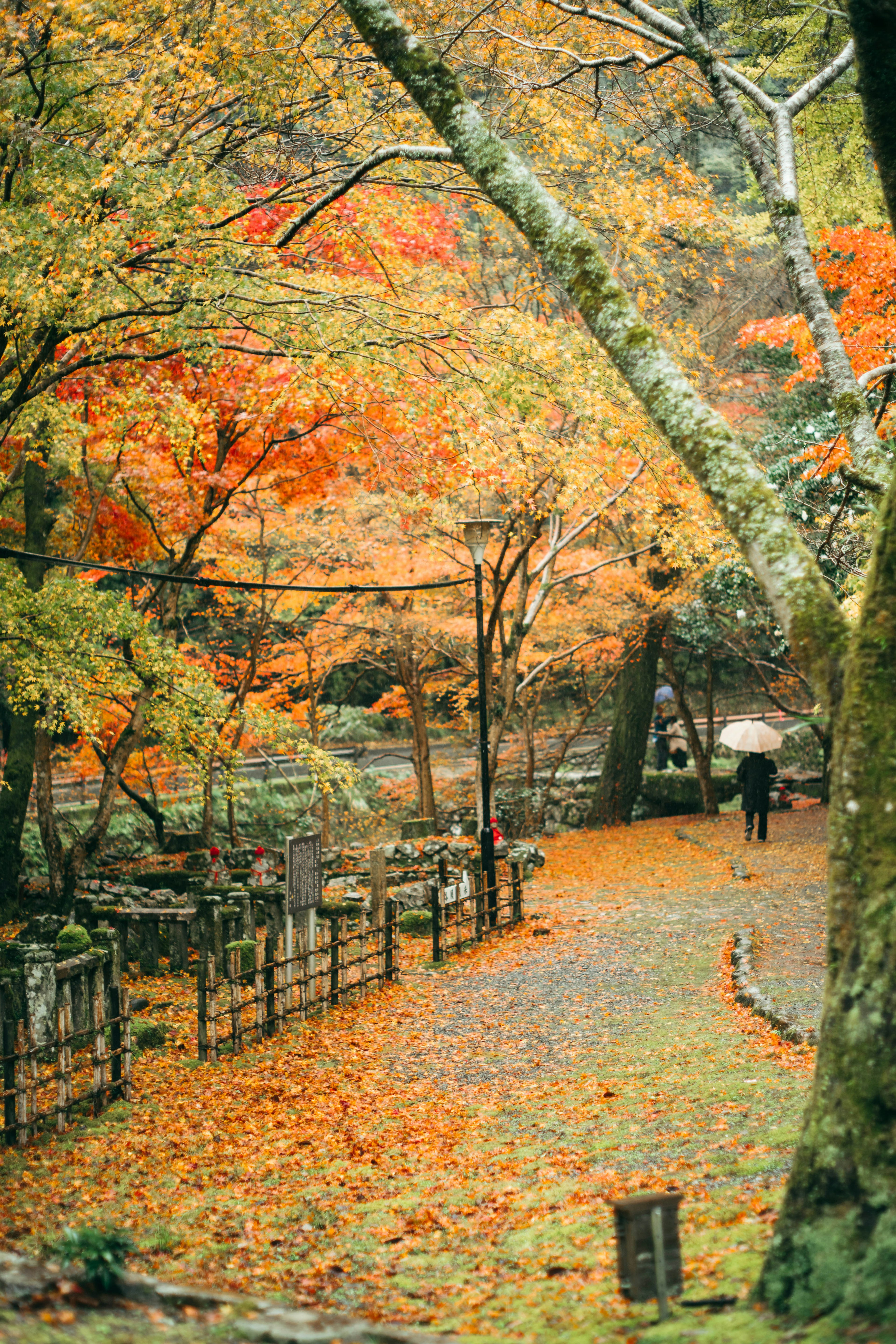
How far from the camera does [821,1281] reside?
10.7 feet

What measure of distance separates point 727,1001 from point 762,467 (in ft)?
32.6

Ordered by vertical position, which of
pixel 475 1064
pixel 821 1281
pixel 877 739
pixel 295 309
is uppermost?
pixel 295 309

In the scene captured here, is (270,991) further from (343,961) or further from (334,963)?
(343,961)

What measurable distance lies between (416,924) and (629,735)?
974 cm

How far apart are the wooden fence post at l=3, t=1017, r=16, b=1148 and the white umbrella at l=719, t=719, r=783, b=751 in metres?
12.9

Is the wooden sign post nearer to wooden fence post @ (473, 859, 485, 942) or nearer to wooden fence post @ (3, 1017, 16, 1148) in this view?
wooden fence post @ (3, 1017, 16, 1148)

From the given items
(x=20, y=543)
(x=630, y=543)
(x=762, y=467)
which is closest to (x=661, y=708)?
(x=630, y=543)

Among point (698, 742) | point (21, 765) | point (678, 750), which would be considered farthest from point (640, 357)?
point (678, 750)

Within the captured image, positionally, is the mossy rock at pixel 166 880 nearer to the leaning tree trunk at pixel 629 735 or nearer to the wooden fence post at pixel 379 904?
the wooden fence post at pixel 379 904

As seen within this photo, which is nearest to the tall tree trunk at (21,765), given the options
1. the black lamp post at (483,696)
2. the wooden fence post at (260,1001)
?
the black lamp post at (483,696)

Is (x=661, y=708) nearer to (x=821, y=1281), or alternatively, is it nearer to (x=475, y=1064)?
(x=475, y=1064)

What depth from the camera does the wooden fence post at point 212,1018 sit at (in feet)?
26.3

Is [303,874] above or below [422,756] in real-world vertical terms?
below

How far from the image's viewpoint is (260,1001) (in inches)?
337
